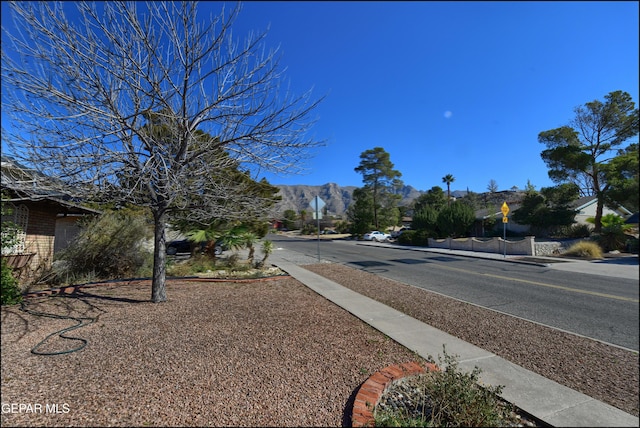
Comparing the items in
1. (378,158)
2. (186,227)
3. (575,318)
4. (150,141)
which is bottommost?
(575,318)

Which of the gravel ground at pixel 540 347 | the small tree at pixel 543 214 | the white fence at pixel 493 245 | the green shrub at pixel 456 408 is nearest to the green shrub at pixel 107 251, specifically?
the gravel ground at pixel 540 347

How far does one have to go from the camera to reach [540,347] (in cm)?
424

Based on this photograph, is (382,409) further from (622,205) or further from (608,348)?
(608,348)

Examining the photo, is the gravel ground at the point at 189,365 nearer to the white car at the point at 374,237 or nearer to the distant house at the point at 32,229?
the distant house at the point at 32,229

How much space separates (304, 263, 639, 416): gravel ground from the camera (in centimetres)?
232

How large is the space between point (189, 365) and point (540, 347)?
4.42 meters

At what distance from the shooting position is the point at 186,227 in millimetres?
11836

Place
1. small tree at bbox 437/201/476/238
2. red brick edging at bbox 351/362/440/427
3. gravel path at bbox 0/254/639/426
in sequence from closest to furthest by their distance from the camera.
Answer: red brick edging at bbox 351/362/440/427 < gravel path at bbox 0/254/639/426 < small tree at bbox 437/201/476/238

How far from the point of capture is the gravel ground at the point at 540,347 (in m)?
2.32

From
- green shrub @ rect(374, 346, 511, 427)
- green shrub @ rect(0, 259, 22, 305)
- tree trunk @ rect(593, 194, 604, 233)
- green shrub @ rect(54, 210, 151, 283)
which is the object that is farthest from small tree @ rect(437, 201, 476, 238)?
green shrub @ rect(0, 259, 22, 305)

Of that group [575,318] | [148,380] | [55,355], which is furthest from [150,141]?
[575,318]

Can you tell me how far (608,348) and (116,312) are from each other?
7199 millimetres

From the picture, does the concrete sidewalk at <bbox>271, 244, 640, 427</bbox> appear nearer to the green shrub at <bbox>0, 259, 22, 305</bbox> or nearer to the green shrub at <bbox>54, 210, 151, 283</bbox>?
the green shrub at <bbox>0, 259, 22, 305</bbox>

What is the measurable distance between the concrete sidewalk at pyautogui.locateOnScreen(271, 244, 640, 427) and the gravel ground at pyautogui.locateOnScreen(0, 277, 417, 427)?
43 cm
